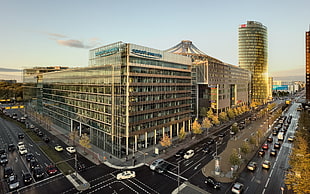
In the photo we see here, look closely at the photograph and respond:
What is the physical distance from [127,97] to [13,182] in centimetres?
3440

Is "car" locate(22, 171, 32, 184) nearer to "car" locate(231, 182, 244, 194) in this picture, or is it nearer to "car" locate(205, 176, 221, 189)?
"car" locate(205, 176, 221, 189)

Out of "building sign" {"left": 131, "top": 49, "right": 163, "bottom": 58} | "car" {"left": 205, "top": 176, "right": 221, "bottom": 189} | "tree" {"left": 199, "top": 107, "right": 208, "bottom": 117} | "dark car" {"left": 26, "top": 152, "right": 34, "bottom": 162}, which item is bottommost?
"car" {"left": 205, "top": 176, "right": 221, "bottom": 189}

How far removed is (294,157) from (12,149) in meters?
85.2

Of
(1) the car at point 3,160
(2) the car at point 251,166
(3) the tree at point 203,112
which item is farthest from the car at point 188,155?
(3) the tree at point 203,112

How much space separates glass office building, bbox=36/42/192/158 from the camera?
2212 inches

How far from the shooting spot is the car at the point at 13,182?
125ft

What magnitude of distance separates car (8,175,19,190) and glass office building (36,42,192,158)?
24.9 m

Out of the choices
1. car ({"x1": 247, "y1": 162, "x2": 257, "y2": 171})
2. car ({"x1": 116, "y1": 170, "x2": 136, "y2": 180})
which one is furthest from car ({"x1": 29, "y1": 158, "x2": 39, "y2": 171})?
car ({"x1": 247, "y1": 162, "x2": 257, "y2": 171})

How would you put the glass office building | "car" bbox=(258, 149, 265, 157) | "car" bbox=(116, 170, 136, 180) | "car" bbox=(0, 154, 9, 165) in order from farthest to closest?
"car" bbox=(258, 149, 265, 157) < the glass office building < "car" bbox=(0, 154, 9, 165) < "car" bbox=(116, 170, 136, 180)

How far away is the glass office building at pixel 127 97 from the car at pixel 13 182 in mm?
24912

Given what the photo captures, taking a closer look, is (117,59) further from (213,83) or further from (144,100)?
(213,83)

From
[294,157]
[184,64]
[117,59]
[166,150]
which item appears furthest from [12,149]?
[294,157]

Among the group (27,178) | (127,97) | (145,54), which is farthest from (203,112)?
(27,178)

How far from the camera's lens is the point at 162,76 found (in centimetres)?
6838
